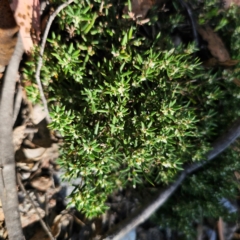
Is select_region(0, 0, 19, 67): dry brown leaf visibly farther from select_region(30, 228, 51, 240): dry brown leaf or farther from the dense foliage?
select_region(30, 228, 51, 240): dry brown leaf

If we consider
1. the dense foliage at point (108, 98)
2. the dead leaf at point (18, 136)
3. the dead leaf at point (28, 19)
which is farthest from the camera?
the dead leaf at point (18, 136)

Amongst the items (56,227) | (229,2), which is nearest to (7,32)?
(56,227)

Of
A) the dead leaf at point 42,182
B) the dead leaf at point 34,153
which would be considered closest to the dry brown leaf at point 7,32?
the dead leaf at point 34,153

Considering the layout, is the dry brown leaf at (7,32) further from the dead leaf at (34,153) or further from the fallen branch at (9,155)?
the dead leaf at (34,153)

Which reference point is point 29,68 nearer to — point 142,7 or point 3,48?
point 3,48

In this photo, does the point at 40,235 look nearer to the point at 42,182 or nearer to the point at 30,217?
the point at 30,217

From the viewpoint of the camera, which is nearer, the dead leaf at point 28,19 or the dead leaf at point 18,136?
the dead leaf at point 28,19

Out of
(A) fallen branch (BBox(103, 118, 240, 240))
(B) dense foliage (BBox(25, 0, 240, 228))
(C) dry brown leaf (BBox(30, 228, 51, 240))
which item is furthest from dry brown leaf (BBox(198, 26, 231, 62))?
(C) dry brown leaf (BBox(30, 228, 51, 240))
